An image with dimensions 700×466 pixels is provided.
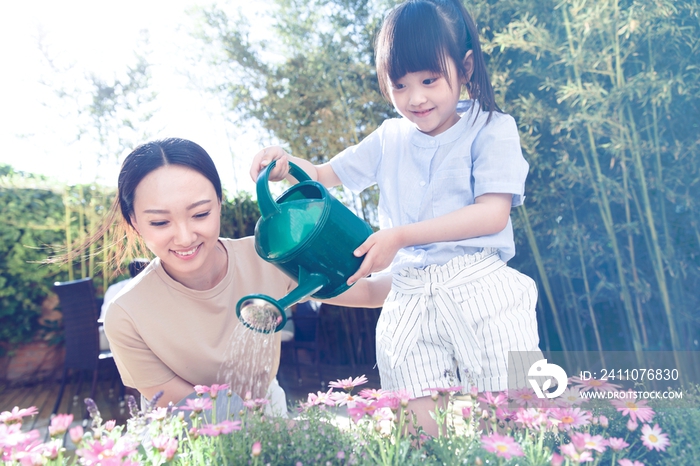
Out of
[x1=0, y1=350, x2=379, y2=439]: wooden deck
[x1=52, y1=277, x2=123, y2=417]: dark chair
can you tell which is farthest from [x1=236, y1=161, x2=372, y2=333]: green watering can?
[x1=0, y1=350, x2=379, y2=439]: wooden deck

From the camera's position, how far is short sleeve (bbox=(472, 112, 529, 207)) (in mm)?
1267

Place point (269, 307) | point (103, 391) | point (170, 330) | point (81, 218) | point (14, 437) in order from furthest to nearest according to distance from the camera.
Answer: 1. point (81, 218)
2. point (103, 391)
3. point (170, 330)
4. point (269, 307)
5. point (14, 437)

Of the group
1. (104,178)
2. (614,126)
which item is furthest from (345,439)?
(104,178)

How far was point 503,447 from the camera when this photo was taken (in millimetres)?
733

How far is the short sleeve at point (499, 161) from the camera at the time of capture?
127 cm

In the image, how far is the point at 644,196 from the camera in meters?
2.90

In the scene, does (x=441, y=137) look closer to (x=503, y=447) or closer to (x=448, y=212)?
→ (x=448, y=212)

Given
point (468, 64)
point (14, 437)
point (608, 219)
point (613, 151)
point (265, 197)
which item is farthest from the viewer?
point (608, 219)

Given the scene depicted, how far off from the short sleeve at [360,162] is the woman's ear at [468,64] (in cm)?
29

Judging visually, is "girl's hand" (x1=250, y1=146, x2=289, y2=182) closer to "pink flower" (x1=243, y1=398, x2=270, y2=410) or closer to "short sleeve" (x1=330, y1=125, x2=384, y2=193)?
"short sleeve" (x1=330, y1=125, x2=384, y2=193)

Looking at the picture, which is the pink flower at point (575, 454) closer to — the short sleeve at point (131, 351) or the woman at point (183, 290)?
the woman at point (183, 290)

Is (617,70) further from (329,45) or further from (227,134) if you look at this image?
(227,134)

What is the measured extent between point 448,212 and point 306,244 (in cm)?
43

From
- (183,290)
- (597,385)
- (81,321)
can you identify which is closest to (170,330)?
(183,290)
